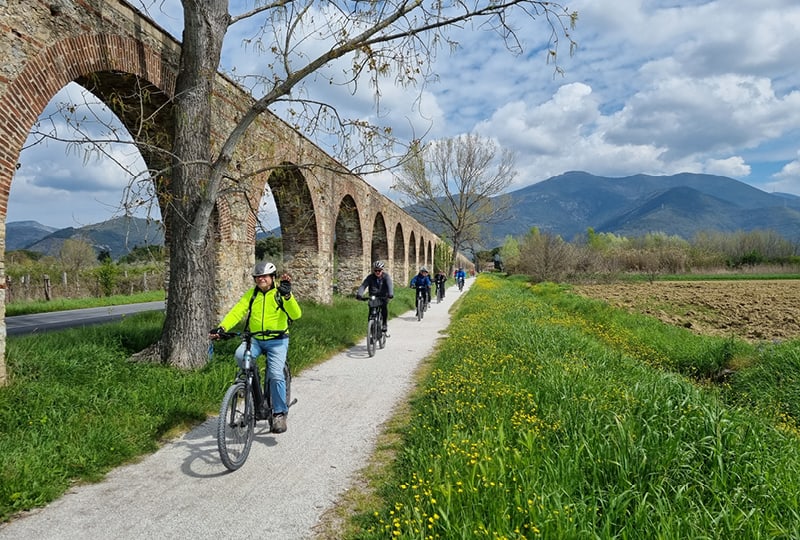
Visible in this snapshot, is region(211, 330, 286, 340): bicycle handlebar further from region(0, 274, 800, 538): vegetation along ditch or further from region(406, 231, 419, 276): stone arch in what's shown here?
region(406, 231, 419, 276): stone arch

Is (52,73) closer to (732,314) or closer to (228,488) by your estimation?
(228,488)

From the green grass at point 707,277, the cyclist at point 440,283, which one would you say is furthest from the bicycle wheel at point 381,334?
the green grass at point 707,277

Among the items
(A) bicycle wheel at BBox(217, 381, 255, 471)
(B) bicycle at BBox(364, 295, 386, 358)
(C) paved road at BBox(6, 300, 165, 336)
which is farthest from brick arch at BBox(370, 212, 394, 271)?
(A) bicycle wheel at BBox(217, 381, 255, 471)

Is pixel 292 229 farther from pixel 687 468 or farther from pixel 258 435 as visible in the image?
pixel 687 468

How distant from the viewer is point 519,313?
11070 millimetres

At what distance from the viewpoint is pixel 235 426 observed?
381 centimetres

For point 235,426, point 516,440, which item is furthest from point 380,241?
point 516,440

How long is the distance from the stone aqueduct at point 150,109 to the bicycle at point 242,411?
2650 millimetres

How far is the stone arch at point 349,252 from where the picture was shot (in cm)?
1947

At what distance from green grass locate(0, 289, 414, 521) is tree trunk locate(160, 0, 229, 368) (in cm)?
57

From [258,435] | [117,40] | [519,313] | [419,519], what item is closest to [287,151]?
[117,40]

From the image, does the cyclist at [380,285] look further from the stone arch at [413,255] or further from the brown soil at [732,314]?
the stone arch at [413,255]

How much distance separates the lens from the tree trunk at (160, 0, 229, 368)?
6.25 metres

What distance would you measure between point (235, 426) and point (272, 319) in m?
0.97
